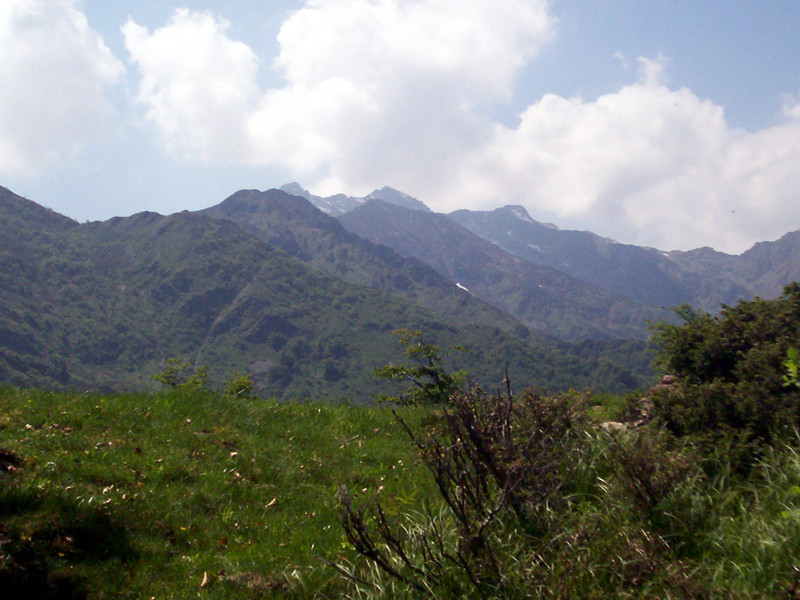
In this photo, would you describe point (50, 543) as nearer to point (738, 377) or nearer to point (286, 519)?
point (286, 519)

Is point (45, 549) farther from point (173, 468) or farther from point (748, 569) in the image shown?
point (748, 569)

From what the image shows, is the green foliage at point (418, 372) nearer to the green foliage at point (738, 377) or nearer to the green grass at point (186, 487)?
the green grass at point (186, 487)

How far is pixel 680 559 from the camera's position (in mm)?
4957

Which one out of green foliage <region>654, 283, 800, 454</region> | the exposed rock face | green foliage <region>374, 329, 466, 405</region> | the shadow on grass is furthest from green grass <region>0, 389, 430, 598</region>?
green foliage <region>374, 329, 466, 405</region>

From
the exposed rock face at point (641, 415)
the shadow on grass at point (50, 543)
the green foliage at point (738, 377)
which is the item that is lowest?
the shadow on grass at point (50, 543)

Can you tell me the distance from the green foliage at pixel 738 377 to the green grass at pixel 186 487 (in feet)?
10.5

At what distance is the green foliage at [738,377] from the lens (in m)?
6.30

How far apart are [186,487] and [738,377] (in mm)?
6769

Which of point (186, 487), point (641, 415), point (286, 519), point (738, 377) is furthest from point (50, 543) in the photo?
point (738, 377)

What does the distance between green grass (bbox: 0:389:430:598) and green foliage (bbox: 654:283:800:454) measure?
10.5 feet

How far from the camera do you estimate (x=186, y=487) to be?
7.17m

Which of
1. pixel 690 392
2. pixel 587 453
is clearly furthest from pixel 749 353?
pixel 587 453

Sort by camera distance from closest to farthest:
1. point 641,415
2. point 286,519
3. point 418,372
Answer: point 286,519 < point 641,415 < point 418,372

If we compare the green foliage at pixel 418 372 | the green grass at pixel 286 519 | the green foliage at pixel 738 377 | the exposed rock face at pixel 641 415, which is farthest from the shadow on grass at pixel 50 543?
the green foliage at pixel 418 372
